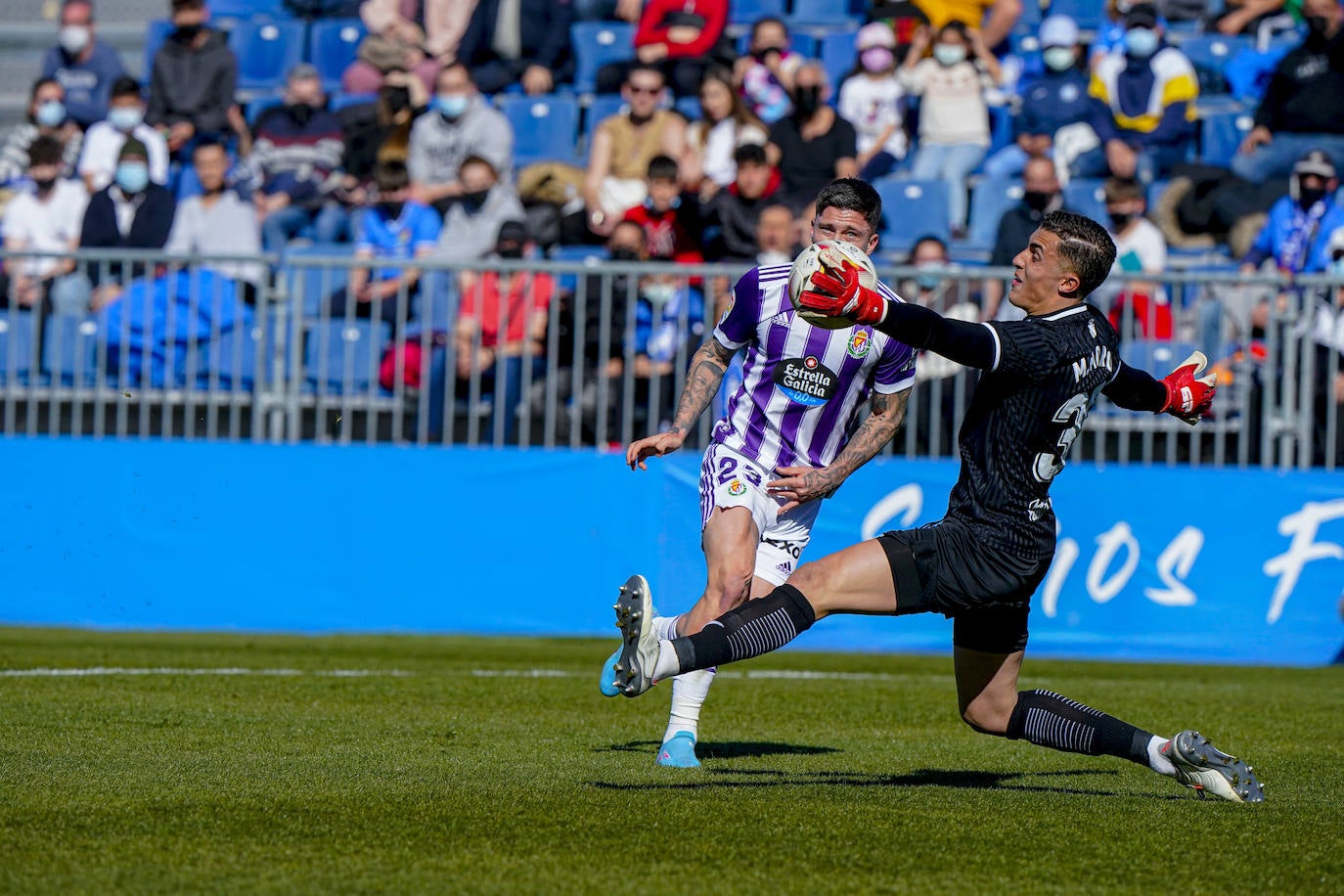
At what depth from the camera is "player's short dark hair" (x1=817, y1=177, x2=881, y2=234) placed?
7.33 meters

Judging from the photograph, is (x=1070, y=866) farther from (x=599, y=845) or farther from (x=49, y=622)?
(x=49, y=622)

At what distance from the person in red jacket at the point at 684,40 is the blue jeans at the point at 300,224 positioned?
367 centimetres

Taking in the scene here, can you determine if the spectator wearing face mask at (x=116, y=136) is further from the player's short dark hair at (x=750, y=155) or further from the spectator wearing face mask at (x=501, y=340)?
the player's short dark hair at (x=750, y=155)

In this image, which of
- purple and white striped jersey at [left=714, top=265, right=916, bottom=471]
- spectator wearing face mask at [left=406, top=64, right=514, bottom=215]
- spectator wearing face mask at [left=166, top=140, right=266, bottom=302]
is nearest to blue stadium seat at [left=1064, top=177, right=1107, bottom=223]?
spectator wearing face mask at [left=406, top=64, right=514, bottom=215]

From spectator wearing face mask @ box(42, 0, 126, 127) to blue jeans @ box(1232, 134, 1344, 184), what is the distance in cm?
1281

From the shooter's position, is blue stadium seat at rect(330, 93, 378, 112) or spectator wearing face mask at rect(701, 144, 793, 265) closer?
spectator wearing face mask at rect(701, 144, 793, 265)

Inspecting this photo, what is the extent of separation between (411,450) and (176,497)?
72.0 inches

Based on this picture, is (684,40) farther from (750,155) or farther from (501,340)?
(501,340)

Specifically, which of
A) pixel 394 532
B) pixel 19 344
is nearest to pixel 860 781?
pixel 394 532

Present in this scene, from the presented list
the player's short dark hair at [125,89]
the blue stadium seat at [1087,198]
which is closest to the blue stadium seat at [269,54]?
the player's short dark hair at [125,89]

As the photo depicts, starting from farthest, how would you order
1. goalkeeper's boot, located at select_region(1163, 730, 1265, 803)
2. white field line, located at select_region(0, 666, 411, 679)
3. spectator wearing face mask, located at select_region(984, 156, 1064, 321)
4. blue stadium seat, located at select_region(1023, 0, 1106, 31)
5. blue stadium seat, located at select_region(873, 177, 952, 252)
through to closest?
blue stadium seat, located at select_region(1023, 0, 1106, 31) → blue stadium seat, located at select_region(873, 177, 952, 252) → spectator wearing face mask, located at select_region(984, 156, 1064, 321) → white field line, located at select_region(0, 666, 411, 679) → goalkeeper's boot, located at select_region(1163, 730, 1265, 803)

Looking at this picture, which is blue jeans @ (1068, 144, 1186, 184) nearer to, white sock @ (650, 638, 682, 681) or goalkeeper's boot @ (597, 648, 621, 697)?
white sock @ (650, 638, 682, 681)

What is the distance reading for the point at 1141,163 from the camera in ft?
58.9

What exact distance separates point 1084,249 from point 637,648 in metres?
2.16
